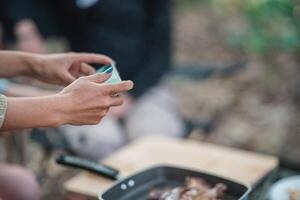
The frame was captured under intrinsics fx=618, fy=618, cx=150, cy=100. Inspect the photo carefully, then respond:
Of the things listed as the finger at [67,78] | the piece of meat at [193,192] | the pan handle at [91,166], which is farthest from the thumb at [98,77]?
the pan handle at [91,166]

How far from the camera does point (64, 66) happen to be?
59.7 inches

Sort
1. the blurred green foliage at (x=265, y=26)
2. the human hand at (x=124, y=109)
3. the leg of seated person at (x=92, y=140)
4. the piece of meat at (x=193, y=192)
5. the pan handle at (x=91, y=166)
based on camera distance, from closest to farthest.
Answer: the piece of meat at (x=193, y=192) < the pan handle at (x=91, y=166) < the leg of seated person at (x=92, y=140) < the human hand at (x=124, y=109) < the blurred green foliage at (x=265, y=26)

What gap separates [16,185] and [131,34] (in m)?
0.98

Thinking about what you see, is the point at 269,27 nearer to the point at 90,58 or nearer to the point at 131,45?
the point at 131,45

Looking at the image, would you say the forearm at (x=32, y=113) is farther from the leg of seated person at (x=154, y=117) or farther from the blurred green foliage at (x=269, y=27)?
the blurred green foliage at (x=269, y=27)

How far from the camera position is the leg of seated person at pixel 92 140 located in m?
2.50

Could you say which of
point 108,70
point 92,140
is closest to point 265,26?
point 92,140

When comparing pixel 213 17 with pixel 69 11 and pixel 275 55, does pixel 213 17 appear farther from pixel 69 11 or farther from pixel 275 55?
pixel 69 11

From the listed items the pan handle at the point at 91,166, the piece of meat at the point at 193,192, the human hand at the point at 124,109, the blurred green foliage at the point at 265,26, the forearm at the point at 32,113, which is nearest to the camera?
the forearm at the point at 32,113

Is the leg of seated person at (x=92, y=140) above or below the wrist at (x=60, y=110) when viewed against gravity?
below

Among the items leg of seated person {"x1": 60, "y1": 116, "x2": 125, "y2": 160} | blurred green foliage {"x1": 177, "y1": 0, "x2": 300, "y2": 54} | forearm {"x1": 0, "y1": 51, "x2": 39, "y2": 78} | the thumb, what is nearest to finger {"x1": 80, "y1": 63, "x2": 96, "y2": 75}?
forearm {"x1": 0, "y1": 51, "x2": 39, "y2": 78}

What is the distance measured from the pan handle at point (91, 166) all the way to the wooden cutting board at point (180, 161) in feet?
0.07

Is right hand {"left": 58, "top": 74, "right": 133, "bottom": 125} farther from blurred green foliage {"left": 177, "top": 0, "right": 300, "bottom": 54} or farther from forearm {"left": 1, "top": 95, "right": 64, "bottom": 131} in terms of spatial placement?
blurred green foliage {"left": 177, "top": 0, "right": 300, "bottom": 54}

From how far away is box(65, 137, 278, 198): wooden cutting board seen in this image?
Result: 5.84 ft
